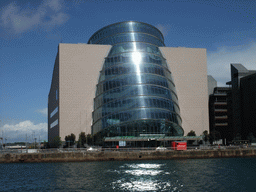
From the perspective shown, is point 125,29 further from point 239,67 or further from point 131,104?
point 239,67

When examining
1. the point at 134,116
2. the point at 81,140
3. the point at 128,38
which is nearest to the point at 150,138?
the point at 134,116

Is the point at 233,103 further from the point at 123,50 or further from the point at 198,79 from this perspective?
the point at 123,50

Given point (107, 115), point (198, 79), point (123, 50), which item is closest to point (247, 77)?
point (198, 79)

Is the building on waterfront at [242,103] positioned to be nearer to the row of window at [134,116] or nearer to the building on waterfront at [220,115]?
the building on waterfront at [220,115]

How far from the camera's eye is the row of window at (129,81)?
77.6 meters

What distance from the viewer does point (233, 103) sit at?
4392 inches

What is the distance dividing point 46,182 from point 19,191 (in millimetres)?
4363

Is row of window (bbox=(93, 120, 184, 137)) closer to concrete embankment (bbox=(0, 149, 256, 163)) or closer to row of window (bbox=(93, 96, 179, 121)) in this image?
row of window (bbox=(93, 96, 179, 121))

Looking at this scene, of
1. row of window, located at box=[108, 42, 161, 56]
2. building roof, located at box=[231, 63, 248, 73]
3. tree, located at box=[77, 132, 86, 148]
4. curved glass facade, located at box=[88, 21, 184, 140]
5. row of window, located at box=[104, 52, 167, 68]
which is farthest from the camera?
building roof, located at box=[231, 63, 248, 73]

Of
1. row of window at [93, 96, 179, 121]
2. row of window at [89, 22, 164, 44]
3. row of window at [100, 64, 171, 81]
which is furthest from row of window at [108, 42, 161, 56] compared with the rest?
row of window at [93, 96, 179, 121]

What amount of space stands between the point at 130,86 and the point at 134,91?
5.08 ft

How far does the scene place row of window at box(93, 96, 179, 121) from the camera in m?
75.0

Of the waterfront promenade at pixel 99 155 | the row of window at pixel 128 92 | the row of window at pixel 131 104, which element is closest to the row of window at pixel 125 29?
the row of window at pixel 128 92

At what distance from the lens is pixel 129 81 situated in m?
77.5
